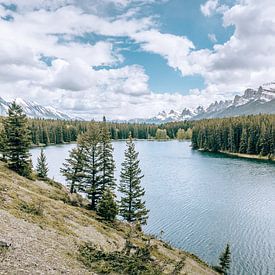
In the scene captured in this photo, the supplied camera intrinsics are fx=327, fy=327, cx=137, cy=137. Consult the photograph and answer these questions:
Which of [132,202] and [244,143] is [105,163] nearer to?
[132,202]

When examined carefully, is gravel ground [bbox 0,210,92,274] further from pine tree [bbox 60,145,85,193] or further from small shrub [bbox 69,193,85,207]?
pine tree [bbox 60,145,85,193]

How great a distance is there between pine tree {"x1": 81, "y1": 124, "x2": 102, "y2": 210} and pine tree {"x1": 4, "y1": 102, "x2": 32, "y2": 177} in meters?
9.53

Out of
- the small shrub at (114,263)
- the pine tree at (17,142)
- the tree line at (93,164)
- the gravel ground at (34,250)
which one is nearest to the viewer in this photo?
the gravel ground at (34,250)

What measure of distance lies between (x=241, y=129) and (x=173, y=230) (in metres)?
124

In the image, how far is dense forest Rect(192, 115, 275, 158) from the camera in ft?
478

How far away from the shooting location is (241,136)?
160000mm

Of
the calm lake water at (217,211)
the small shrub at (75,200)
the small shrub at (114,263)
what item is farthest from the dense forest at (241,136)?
the small shrub at (114,263)

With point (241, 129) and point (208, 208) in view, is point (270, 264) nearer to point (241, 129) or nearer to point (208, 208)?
point (208, 208)

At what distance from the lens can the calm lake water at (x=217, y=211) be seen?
4572 centimetres

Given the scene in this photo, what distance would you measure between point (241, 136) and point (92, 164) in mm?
122537

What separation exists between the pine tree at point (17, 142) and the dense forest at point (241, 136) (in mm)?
116138

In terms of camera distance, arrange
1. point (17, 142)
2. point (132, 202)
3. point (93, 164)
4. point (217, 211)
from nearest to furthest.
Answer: point (132, 202)
point (93, 164)
point (17, 142)
point (217, 211)

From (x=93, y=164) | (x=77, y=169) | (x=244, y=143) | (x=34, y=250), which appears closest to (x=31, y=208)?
(x=34, y=250)

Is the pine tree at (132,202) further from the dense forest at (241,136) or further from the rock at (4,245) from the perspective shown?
the dense forest at (241,136)
